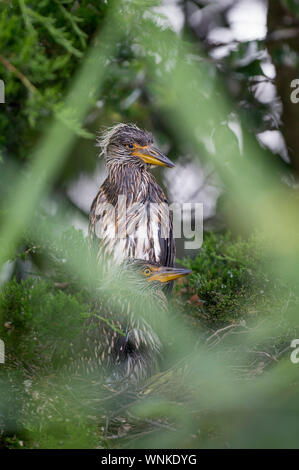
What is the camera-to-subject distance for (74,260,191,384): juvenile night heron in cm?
95

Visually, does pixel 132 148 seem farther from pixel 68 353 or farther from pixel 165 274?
pixel 68 353

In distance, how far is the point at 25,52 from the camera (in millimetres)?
909

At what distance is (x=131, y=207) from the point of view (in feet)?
3.20

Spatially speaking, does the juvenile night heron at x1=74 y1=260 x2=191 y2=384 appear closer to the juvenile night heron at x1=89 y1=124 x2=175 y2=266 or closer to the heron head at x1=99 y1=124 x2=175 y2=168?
the juvenile night heron at x1=89 y1=124 x2=175 y2=266

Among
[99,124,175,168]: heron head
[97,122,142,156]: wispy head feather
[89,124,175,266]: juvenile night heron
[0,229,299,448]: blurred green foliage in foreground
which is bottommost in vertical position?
[0,229,299,448]: blurred green foliage in foreground

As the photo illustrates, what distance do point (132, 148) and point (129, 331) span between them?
0.30 m

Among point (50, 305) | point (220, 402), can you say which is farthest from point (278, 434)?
point (50, 305)

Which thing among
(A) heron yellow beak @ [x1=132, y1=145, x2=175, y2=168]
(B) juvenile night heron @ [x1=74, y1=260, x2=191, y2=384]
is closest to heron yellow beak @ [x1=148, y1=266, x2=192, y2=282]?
(B) juvenile night heron @ [x1=74, y1=260, x2=191, y2=384]

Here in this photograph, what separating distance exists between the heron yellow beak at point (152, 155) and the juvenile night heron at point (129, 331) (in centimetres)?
16

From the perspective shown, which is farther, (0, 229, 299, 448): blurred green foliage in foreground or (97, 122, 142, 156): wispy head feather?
(97, 122, 142, 156): wispy head feather

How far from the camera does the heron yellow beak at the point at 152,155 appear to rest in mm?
943

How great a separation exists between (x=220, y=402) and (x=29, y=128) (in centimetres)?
91

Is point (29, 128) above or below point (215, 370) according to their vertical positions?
above
